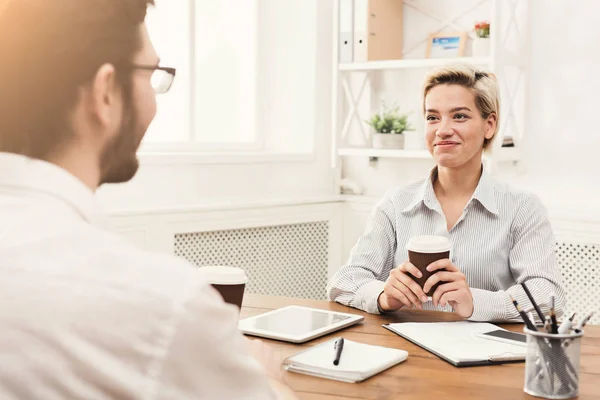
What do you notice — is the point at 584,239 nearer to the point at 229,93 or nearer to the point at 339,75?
the point at 339,75

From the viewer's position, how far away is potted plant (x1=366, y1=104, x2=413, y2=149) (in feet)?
11.1

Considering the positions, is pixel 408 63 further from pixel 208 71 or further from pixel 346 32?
pixel 208 71

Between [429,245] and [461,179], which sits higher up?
[461,179]

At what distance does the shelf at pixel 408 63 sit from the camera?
3.07 metres

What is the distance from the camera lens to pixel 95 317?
2.11ft

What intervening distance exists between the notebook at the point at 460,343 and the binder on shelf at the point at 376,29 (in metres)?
1.93

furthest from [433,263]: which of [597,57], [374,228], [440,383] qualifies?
[597,57]

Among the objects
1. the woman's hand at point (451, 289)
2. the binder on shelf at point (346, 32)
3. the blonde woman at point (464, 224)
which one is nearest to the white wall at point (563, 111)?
the binder on shelf at point (346, 32)

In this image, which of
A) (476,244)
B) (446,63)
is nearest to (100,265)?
(476,244)

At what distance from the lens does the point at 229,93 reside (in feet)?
11.8

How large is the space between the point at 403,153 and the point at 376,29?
0.59 metres

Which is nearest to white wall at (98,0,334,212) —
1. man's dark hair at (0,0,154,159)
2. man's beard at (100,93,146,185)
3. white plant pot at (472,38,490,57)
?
white plant pot at (472,38,490,57)

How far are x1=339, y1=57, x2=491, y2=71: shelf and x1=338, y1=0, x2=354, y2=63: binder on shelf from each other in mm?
42

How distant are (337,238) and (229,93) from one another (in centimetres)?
87
